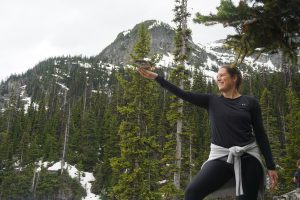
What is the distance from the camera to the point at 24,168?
196 feet

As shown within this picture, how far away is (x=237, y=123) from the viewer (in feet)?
11.3

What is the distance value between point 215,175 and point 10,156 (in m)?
66.2

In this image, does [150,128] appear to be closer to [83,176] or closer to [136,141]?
[136,141]

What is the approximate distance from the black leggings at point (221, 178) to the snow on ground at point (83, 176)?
170 ft

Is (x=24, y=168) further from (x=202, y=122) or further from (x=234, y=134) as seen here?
(x=234, y=134)

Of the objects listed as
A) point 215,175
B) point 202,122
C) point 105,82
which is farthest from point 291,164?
point 105,82

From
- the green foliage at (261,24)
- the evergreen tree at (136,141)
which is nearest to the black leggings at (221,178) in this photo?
the green foliage at (261,24)

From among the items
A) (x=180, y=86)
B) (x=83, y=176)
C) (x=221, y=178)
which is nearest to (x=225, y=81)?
(x=221, y=178)

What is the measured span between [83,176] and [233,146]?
188ft

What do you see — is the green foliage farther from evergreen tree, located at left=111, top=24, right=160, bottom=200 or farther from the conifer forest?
evergreen tree, located at left=111, top=24, right=160, bottom=200

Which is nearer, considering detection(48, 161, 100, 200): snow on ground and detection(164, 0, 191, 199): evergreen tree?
detection(164, 0, 191, 199): evergreen tree

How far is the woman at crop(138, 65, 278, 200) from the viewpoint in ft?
10.7

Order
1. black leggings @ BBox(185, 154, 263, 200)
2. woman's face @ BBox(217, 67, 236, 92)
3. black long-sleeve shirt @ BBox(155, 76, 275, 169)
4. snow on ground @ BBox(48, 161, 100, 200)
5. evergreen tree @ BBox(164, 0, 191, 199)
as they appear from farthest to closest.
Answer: snow on ground @ BBox(48, 161, 100, 200) < evergreen tree @ BBox(164, 0, 191, 199) < woman's face @ BBox(217, 67, 236, 92) < black long-sleeve shirt @ BBox(155, 76, 275, 169) < black leggings @ BBox(185, 154, 263, 200)

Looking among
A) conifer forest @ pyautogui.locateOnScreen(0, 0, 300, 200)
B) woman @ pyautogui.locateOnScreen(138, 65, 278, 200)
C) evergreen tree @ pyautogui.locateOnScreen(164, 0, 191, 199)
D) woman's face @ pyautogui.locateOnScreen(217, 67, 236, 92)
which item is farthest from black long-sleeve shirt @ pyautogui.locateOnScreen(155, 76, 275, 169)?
evergreen tree @ pyautogui.locateOnScreen(164, 0, 191, 199)
